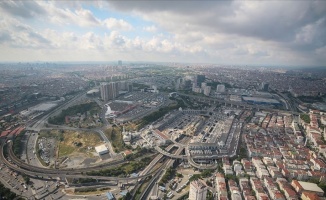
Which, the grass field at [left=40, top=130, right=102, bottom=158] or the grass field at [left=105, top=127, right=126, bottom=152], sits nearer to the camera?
the grass field at [left=40, top=130, right=102, bottom=158]

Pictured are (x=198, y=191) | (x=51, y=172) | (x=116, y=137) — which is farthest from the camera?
(x=116, y=137)

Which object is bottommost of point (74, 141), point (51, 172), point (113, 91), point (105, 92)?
point (51, 172)

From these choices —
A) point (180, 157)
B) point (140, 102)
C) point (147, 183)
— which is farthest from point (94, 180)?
point (140, 102)

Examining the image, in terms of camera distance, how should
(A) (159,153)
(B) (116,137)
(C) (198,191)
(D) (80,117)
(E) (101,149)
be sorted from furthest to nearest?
(D) (80,117) → (B) (116,137) → (E) (101,149) → (A) (159,153) → (C) (198,191)

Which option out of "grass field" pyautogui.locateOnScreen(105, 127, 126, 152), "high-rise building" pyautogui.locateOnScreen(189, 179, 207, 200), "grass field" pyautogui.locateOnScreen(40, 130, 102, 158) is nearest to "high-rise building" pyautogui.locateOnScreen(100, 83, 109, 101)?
"grass field" pyautogui.locateOnScreen(40, 130, 102, 158)

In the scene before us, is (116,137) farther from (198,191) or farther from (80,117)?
(198,191)

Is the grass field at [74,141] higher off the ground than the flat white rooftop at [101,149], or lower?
lower

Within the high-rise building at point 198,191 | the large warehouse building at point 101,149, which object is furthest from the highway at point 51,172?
the high-rise building at point 198,191

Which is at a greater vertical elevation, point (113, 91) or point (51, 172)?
point (113, 91)

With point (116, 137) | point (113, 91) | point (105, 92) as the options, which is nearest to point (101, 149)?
point (116, 137)

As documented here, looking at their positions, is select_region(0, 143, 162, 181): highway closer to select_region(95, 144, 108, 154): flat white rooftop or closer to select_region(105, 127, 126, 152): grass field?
select_region(95, 144, 108, 154): flat white rooftop

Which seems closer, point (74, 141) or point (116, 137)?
point (74, 141)

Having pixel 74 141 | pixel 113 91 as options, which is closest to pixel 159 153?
pixel 74 141

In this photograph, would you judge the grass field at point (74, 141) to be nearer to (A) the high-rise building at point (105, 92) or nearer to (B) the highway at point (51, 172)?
(B) the highway at point (51, 172)
